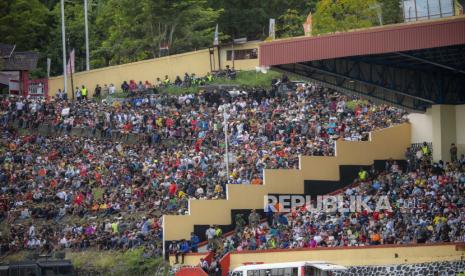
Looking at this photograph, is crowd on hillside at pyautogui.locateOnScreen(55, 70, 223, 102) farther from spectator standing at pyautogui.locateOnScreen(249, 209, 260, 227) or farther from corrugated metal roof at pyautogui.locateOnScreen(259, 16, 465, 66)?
corrugated metal roof at pyautogui.locateOnScreen(259, 16, 465, 66)

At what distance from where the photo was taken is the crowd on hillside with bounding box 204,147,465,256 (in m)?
52.9

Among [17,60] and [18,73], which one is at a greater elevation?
[17,60]

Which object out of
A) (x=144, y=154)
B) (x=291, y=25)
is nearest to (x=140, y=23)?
(x=291, y=25)

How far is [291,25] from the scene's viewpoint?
3691 inches

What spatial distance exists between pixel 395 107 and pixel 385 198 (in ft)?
23.5

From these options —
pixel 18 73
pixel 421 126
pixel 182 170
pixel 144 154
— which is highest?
pixel 18 73

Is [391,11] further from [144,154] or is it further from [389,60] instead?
[389,60]

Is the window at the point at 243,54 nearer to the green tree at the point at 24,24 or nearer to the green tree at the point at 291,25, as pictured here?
the green tree at the point at 291,25

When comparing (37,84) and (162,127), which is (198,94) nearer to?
(162,127)

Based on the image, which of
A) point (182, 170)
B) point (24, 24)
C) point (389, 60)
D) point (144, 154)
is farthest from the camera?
point (24, 24)

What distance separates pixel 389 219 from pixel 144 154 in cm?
1880

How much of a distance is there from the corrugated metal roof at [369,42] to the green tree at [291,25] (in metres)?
35.8

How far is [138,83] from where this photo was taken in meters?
84.1

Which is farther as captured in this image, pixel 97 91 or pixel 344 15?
pixel 97 91
